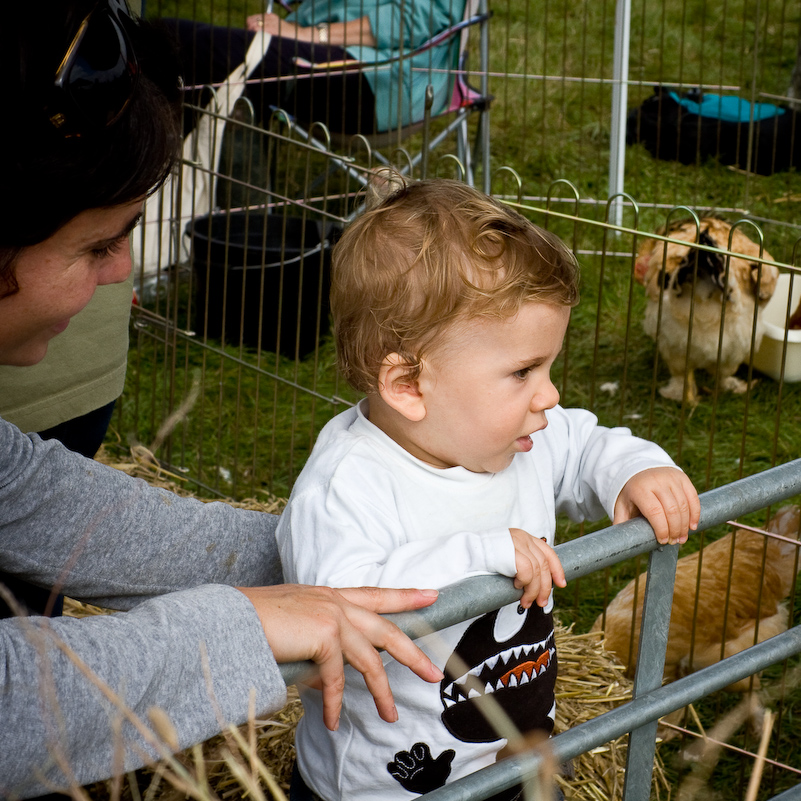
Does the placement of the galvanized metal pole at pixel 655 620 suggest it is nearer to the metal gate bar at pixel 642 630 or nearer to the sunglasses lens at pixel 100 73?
the metal gate bar at pixel 642 630

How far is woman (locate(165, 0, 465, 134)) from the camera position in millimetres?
4855

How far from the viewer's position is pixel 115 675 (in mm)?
896

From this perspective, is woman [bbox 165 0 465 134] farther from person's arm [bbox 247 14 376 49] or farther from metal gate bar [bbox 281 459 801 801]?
metal gate bar [bbox 281 459 801 801]

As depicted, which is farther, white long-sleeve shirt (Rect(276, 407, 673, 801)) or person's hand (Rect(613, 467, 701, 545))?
white long-sleeve shirt (Rect(276, 407, 673, 801))

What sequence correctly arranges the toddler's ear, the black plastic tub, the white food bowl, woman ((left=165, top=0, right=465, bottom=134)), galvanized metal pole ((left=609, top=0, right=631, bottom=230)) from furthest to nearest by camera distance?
galvanized metal pole ((left=609, top=0, right=631, bottom=230)), woman ((left=165, top=0, right=465, bottom=134)), the black plastic tub, the white food bowl, the toddler's ear

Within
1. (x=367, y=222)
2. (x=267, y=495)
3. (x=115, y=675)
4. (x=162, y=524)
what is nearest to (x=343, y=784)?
(x=162, y=524)

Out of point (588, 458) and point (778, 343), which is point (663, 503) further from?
point (778, 343)

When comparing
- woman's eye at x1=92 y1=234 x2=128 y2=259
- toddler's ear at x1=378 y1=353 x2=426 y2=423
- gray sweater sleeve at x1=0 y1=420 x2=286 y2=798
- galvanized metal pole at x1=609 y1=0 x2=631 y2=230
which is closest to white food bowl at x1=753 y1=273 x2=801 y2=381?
galvanized metal pole at x1=609 y1=0 x2=631 y2=230

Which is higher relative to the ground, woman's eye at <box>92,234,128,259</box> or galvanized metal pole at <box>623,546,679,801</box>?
woman's eye at <box>92,234,128,259</box>

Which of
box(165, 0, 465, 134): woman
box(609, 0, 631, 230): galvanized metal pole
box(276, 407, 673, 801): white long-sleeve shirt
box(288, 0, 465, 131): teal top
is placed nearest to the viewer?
box(276, 407, 673, 801): white long-sleeve shirt

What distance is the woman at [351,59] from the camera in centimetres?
486

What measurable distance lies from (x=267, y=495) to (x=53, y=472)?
1921 millimetres

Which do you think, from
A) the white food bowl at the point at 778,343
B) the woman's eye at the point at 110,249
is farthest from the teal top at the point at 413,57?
the woman's eye at the point at 110,249

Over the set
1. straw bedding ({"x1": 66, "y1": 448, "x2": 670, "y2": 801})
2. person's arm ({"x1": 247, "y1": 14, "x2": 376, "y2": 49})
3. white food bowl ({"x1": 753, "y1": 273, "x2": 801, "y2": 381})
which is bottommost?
straw bedding ({"x1": 66, "y1": 448, "x2": 670, "y2": 801})
